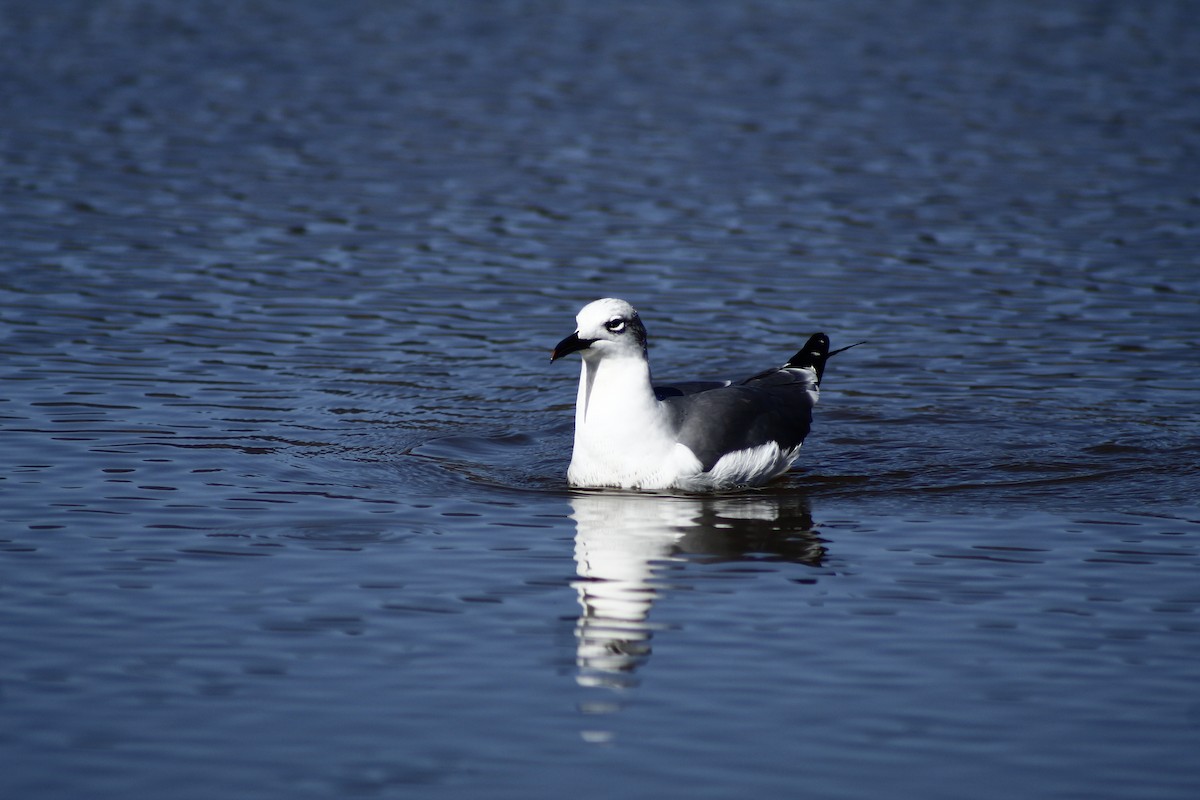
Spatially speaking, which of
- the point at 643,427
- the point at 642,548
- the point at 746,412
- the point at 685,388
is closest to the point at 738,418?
the point at 746,412

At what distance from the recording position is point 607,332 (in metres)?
11.3

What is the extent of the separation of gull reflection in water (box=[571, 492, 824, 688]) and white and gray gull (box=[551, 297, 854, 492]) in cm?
16

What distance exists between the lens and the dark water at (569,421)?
7535mm

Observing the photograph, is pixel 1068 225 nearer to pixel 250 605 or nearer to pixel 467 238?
pixel 467 238

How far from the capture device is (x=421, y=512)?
35.7 ft

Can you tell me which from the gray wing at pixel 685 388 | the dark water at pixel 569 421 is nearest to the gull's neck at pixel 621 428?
the dark water at pixel 569 421

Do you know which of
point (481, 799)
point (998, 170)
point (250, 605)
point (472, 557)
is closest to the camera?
point (481, 799)

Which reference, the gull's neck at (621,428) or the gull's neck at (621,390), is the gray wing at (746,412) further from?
the gull's neck at (621,390)

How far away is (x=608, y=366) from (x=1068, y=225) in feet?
31.7

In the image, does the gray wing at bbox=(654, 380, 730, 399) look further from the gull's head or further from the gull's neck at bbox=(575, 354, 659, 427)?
the gull's head

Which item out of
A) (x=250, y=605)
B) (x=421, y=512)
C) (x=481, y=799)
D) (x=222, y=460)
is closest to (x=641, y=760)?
(x=481, y=799)

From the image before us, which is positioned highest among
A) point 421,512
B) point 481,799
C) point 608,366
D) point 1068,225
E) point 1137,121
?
point 1137,121

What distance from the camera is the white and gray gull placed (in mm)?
11352

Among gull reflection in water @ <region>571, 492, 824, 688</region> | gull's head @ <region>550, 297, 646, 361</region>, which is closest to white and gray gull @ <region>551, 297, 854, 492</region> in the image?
gull's head @ <region>550, 297, 646, 361</region>
